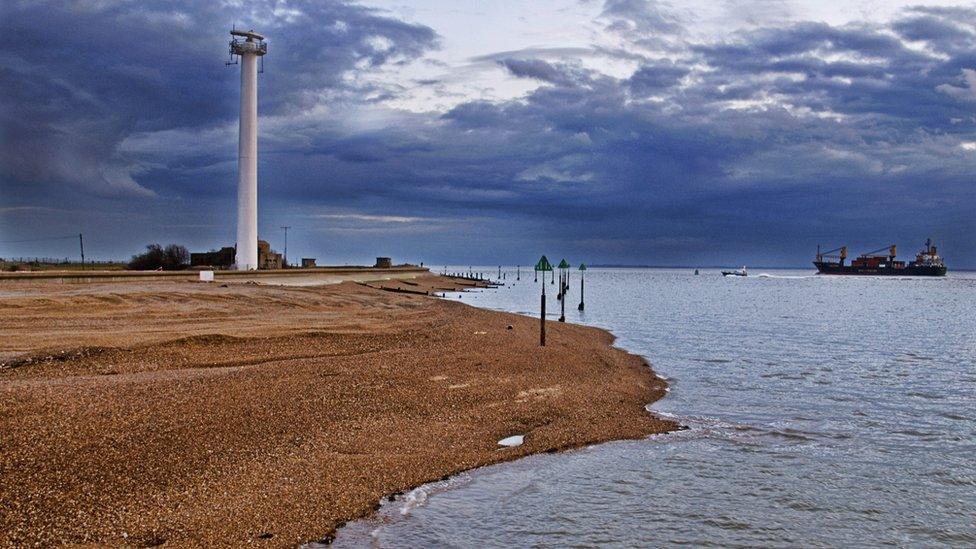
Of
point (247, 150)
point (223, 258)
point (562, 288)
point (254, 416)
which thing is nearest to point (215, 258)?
point (223, 258)

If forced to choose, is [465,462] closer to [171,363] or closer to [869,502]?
[869,502]

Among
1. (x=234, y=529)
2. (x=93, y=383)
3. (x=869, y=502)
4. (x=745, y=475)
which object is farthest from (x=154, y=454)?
(x=869, y=502)

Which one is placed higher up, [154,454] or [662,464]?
[154,454]

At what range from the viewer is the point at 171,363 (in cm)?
1542

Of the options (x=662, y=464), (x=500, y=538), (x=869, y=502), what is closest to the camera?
(x=500, y=538)

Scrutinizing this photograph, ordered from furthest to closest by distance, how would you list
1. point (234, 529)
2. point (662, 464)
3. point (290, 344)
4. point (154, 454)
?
point (290, 344) < point (662, 464) < point (154, 454) < point (234, 529)

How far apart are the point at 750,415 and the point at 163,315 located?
19552 mm

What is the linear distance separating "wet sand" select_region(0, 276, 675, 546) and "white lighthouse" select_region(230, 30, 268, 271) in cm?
3018

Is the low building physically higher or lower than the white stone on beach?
higher

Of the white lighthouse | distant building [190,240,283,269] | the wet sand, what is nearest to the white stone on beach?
the wet sand

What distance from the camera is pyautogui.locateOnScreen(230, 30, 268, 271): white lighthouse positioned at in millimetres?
52844

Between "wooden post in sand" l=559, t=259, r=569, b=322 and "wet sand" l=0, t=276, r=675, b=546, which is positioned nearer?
"wet sand" l=0, t=276, r=675, b=546

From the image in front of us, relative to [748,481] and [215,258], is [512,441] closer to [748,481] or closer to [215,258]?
[748,481]

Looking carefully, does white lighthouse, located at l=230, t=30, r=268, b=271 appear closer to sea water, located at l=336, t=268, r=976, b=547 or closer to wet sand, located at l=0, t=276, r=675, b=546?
wet sand, located at l=0, t=276, r=675, b=546
